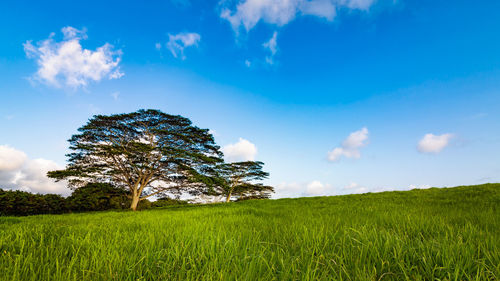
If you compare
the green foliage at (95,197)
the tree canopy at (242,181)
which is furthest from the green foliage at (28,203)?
the tree canopy at (242,181)

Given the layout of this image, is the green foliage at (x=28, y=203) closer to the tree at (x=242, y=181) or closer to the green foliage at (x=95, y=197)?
the green foliage at (x=95, y=197)

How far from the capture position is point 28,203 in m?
17.8

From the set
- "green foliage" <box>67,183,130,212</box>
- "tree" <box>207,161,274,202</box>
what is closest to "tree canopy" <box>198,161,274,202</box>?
"tree" <box>207,161,274,202</box>

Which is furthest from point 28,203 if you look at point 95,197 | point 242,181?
point 242,181

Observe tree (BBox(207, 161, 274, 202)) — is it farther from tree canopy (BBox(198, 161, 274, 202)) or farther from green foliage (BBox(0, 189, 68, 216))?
green foliage (BBox(0, 189, 68, 216))

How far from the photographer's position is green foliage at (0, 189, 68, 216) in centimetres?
1669

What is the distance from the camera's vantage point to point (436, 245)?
6.66ft

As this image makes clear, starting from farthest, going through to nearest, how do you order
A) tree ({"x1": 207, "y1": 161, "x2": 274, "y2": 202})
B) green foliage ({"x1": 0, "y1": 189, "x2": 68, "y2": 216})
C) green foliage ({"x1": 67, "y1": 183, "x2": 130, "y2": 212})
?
tree ({"x1": 207, "y1": 161, "x2": 274, "y2": 202}), green foliage ({"x1": 67, "y1": 183, "x2": 130, "y2": 212}), green foliage ({"x1": 0, "y1": 189, "x2": 68, "y2": 216})

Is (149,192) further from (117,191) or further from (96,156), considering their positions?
(96,156)

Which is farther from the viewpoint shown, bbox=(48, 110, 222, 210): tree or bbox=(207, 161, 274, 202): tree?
bbox=(207, 161, 274, 202): tree

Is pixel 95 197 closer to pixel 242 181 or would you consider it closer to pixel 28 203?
pixel 28 203

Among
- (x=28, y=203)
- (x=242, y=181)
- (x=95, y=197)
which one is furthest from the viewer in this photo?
(x=242, y=181)

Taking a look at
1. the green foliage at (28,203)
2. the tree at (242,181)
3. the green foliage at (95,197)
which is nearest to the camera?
the green foliage at (28,203)

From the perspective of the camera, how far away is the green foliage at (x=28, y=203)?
16688 millimetres
